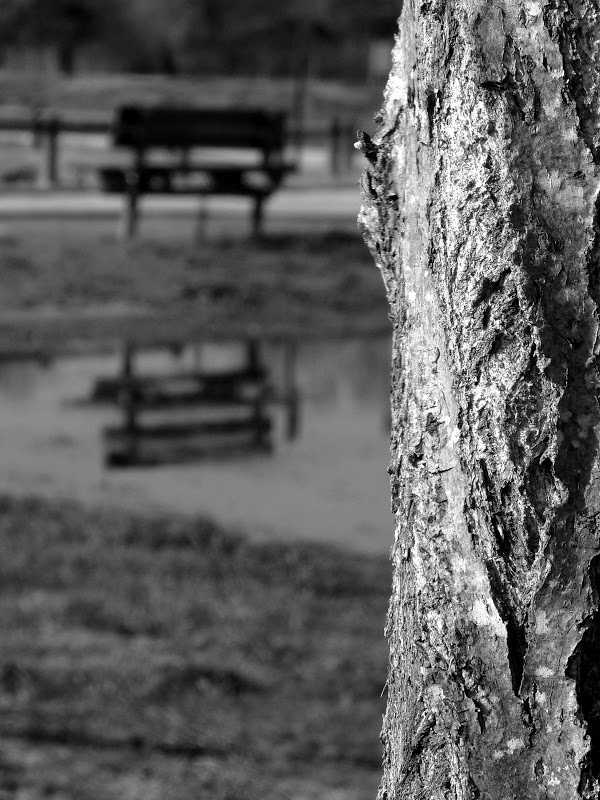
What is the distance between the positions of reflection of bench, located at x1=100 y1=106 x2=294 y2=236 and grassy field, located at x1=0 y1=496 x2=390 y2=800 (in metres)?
7.54

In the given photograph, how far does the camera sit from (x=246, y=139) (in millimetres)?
12516

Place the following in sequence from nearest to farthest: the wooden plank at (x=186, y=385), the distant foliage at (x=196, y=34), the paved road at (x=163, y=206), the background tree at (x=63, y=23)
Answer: the wooden plank at (x=186, y=385), the paved road at (x=163, y=206), the distant foliage at (x=196, y=34), the background tree at (x=63, y=23)

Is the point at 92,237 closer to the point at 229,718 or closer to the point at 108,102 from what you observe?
the point at 229,718

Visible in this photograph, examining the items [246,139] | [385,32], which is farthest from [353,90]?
[246,139]

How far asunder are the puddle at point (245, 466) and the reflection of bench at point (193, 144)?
4.18 meters

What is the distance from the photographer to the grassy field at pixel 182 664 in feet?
10.8

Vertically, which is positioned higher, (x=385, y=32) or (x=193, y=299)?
(x=385, y=32)

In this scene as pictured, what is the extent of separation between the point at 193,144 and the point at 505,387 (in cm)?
1143

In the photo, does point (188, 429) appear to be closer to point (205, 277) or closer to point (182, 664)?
point (182, 664)

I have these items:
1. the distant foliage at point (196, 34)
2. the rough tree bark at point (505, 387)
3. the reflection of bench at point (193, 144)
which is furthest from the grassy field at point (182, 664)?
the distant foliage at point (196, 34)

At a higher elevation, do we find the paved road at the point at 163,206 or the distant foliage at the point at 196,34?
the distant foliage at the point at 196,34

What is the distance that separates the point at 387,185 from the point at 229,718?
7.90ft

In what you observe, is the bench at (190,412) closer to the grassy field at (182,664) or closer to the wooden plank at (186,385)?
the wooden plank at (186,385)

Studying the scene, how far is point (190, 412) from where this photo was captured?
7.20m
